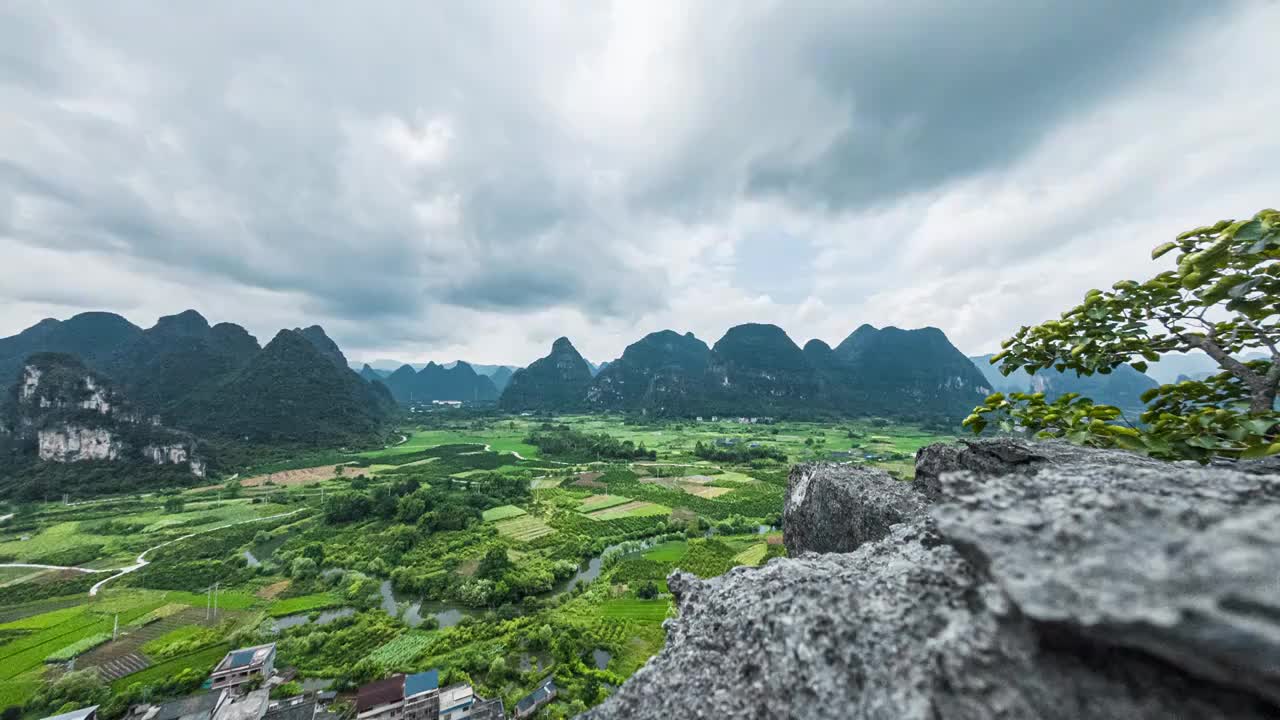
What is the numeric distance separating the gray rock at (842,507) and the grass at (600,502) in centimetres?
3701

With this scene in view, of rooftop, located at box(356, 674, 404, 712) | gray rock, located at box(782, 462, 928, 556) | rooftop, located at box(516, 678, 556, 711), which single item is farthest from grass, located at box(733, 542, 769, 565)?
gray rock, located at box(782, 462, 928, 556)

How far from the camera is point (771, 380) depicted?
471 ft

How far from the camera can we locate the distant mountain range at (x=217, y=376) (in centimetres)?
9206

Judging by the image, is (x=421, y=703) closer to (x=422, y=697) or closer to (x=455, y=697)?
(x=422, y=697)

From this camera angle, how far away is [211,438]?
84500mm

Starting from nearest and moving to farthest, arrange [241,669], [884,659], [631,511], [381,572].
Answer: [884,659] < [241,669] < [381,572] < [631,511]

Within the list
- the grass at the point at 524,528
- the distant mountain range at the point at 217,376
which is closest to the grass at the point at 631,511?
the grass at the point at 524,528

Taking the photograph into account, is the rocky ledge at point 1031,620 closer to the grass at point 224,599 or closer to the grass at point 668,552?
the grass at point 668,552

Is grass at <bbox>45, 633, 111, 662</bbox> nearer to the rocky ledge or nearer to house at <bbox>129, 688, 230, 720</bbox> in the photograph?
house at <bbox>129, 688, 230, 720</bbox>

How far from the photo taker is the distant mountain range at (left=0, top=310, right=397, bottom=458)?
92.1 metres

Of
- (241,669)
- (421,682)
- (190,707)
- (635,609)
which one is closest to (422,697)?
(421,682)

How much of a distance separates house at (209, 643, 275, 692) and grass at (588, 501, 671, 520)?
76.0ft

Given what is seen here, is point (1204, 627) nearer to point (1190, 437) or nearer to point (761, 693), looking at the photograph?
point (761, 693)

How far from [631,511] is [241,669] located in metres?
27.4
